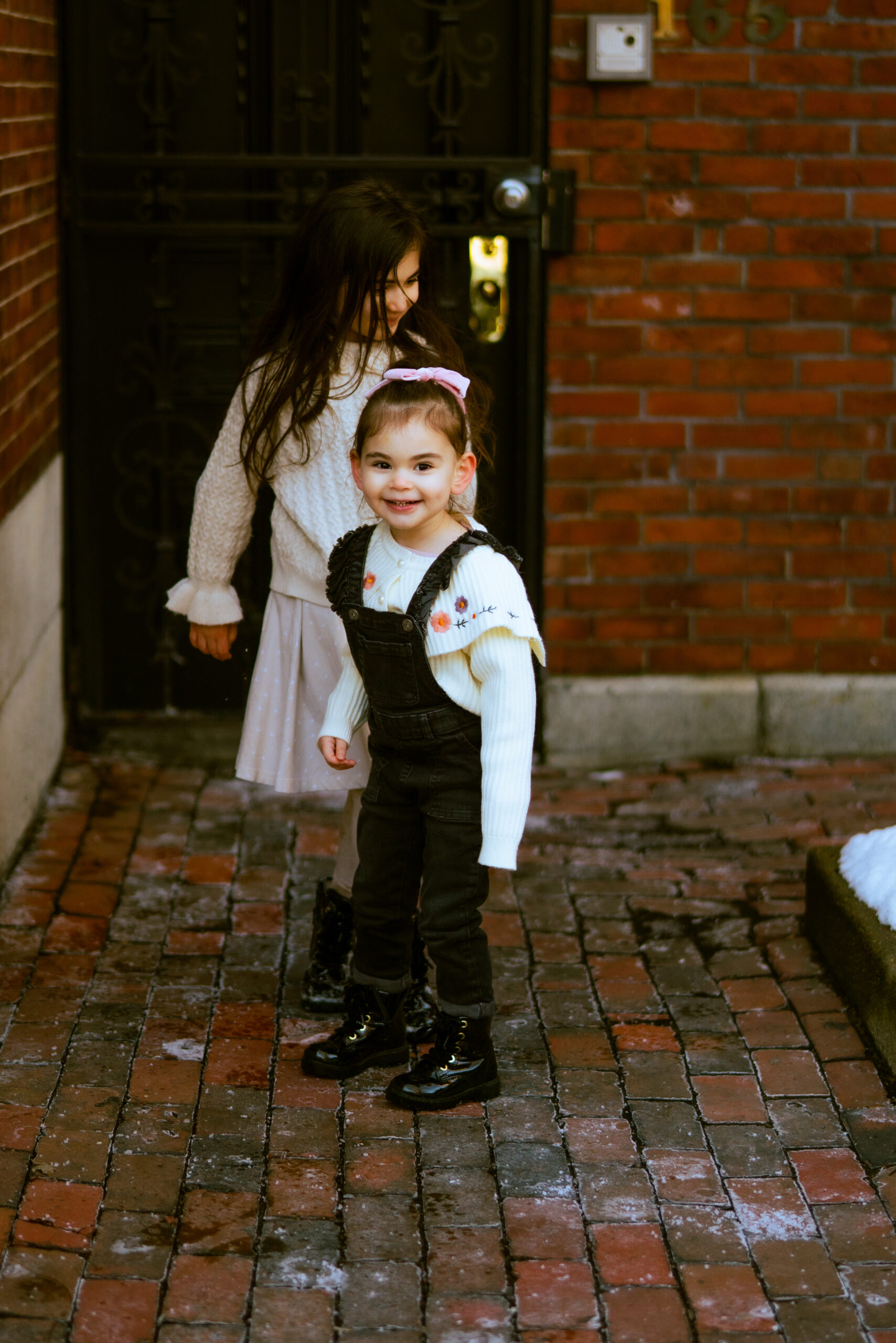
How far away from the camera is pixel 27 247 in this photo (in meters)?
4.25

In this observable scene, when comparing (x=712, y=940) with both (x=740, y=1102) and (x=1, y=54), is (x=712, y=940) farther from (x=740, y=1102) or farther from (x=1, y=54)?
(x=1, y=54)

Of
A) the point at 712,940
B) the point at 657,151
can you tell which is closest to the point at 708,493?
the point at 657,151

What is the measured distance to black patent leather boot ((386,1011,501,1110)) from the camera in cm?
300

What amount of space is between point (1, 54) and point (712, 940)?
2659 mm

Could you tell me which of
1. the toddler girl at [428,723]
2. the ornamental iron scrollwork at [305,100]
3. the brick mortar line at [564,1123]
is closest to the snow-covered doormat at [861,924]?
the brick mortar line at [564,1123]

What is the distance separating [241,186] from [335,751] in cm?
236

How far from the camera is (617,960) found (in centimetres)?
368

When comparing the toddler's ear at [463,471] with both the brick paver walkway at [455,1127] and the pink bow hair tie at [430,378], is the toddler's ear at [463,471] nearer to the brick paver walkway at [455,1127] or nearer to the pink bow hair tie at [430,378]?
the pink bow hair tie at [430,378]

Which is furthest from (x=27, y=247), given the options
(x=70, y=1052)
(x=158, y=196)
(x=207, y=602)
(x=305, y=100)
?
(x=70, y=1052)

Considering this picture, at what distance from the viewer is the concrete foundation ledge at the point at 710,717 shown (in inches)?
196

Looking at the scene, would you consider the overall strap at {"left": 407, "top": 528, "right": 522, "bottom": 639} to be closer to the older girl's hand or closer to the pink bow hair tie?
the pink bow hair tie

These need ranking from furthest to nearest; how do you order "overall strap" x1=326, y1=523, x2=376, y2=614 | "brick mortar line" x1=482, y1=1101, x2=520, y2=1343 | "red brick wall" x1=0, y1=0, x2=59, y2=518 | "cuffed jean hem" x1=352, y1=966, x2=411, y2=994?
"red brick wall" x1=0, y1=0, x2=59, y2=518
"cuffed jean hem" x1=352, y1=966, x2=411, y2=994
"overall strap" x1=326, y1=523, x2=376, y2=614
"brick mortar line" x1=482, y1=1101, x2=520, y2=1343

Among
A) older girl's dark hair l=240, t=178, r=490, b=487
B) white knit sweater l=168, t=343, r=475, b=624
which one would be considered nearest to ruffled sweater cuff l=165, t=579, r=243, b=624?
white knit sweater l=168, t=343, r=475, b=624

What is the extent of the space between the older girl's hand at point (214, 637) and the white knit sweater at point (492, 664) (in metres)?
0.66
